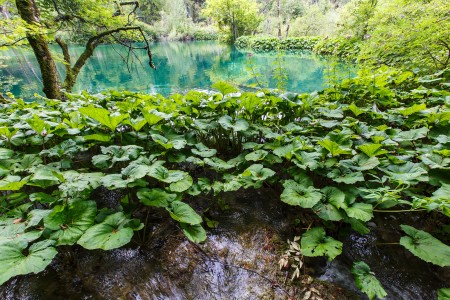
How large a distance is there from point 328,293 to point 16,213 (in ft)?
6.75

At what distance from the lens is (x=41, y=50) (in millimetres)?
4848

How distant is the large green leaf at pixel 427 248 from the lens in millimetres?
1112

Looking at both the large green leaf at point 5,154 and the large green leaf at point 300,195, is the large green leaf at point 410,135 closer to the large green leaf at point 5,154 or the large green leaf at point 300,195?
the large green leaf at point 300,195

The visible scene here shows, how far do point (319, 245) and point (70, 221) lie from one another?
1.52m

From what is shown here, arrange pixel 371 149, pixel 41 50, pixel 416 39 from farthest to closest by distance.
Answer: pixel 41 50, pixel 416 39, pixel 371 149

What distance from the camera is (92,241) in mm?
1157

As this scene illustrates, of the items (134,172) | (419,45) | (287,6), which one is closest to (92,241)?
(134,172)

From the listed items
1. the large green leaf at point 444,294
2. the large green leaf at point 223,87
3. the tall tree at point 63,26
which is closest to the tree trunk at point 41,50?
→ the tall tree at point 63,26

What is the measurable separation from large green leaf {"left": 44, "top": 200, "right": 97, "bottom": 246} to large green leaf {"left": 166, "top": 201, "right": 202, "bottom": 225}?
481mm

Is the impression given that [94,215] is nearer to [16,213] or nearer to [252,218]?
[16,213]

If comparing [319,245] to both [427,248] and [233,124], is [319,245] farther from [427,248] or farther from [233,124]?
[233,124]

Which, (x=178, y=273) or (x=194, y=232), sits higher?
(x=194, y=232)

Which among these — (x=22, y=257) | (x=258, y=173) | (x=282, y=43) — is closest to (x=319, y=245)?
(x=258, y=173)

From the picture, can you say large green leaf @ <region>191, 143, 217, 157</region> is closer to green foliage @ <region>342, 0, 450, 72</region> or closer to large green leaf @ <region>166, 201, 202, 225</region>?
large green leaf @ <region>166, 201, 202, 225</region>
